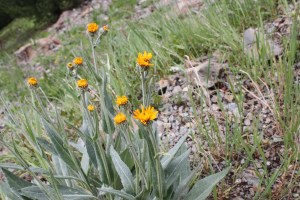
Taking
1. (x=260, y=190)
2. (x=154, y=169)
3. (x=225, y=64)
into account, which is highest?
(x=154, y=169)

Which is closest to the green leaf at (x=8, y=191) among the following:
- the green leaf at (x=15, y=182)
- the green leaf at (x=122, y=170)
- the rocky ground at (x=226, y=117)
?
the green leaf at (x=15, y=182)

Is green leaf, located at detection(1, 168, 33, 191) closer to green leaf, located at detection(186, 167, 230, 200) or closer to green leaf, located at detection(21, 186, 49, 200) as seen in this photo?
green leaf, located at detection(21, 186, 49, 200)

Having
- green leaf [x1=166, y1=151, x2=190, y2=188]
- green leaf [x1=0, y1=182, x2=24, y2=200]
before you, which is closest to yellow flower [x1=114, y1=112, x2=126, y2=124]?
green leaf [x1=166, y1=151, x2=190, y2=188]

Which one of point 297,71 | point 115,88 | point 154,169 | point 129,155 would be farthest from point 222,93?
point 154,169

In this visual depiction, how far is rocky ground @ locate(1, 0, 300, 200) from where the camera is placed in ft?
5.90

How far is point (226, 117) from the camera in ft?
5.92

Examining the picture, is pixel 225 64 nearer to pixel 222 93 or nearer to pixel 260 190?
pixel 222 93

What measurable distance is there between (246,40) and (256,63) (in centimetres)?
45

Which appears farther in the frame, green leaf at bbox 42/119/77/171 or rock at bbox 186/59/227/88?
rock at bbox 186/59/227/88

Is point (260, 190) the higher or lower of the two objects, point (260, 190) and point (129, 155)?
the lower

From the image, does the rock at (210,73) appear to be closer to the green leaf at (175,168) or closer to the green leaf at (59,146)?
the green leaf at (175,168)

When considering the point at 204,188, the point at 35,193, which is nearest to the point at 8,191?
the point at 35,193

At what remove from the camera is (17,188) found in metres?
1.50

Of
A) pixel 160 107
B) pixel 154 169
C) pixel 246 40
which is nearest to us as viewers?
pixel 154 169
